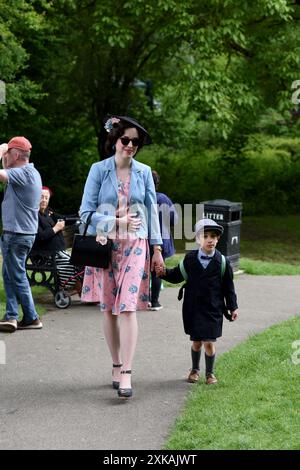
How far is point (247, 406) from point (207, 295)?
Result: 102cm

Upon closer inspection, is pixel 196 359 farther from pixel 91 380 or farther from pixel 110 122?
pixel 110 122

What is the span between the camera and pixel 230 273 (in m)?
6.73

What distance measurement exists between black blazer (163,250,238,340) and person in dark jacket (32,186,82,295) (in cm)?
325

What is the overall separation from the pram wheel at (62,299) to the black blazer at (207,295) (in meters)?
3.35

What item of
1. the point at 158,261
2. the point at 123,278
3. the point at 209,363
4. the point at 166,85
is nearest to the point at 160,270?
the point at 158,261

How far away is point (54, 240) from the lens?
393 inches

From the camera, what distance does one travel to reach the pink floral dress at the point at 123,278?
253 inches

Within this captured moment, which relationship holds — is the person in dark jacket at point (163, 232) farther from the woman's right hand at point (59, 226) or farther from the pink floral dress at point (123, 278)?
the pink floral dress at point (123, 278)

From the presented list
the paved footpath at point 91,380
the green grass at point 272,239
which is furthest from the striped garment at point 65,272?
the green grass at point 272,239

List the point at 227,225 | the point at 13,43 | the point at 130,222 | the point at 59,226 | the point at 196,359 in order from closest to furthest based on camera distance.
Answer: the point at 130,222
the point at 196,359
the point at 59,226
the point at 227,225
the point at 13,43

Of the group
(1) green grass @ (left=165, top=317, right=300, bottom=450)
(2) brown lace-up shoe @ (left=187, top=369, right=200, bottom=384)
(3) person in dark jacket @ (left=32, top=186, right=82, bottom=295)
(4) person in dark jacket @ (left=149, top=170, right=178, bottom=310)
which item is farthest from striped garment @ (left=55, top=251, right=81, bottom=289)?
(2) brown lace-up shoe @ (left=187, top=369, right=200, bottom=384)

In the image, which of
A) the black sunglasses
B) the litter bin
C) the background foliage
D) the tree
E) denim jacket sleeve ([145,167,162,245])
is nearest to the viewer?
the black sunglasses

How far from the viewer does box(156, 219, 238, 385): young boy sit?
671 cm

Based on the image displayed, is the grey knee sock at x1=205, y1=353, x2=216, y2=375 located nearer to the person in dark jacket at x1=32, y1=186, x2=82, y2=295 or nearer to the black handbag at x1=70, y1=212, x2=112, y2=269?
the black handbag at x1=70, y1=212, x2=112, y2=269
